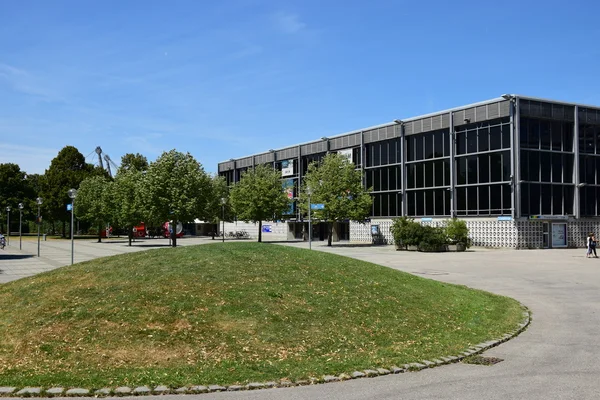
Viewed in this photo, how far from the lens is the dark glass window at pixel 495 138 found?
169ft

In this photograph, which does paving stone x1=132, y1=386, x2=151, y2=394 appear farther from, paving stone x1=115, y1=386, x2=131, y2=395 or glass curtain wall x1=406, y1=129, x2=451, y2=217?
glass curtain wall x1=406, y1=129, x2=451, y2=217

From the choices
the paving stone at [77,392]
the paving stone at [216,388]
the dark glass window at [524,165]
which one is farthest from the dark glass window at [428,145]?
the paving stone at [77,392]

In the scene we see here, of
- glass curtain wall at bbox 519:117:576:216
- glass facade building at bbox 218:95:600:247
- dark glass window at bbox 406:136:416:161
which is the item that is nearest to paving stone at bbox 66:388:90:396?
glass facade building at bbox 218:95:600:247

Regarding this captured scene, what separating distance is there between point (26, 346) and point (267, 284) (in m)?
4.75

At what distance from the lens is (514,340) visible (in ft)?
34.6

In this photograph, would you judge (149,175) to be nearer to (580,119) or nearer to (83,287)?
(83,287)

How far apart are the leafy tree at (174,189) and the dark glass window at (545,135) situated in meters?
32.3

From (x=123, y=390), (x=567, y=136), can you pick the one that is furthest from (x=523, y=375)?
(x=567, y=136)

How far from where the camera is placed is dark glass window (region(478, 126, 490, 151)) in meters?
52.7

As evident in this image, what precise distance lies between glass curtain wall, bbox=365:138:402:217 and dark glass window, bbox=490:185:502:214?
1244 cm

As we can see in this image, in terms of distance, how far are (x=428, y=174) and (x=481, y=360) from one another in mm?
51675

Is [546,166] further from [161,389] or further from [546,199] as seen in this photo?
[161,389]

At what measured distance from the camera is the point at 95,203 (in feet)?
224

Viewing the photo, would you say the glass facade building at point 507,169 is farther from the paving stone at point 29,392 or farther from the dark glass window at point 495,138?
the paving stone at point 29,392
